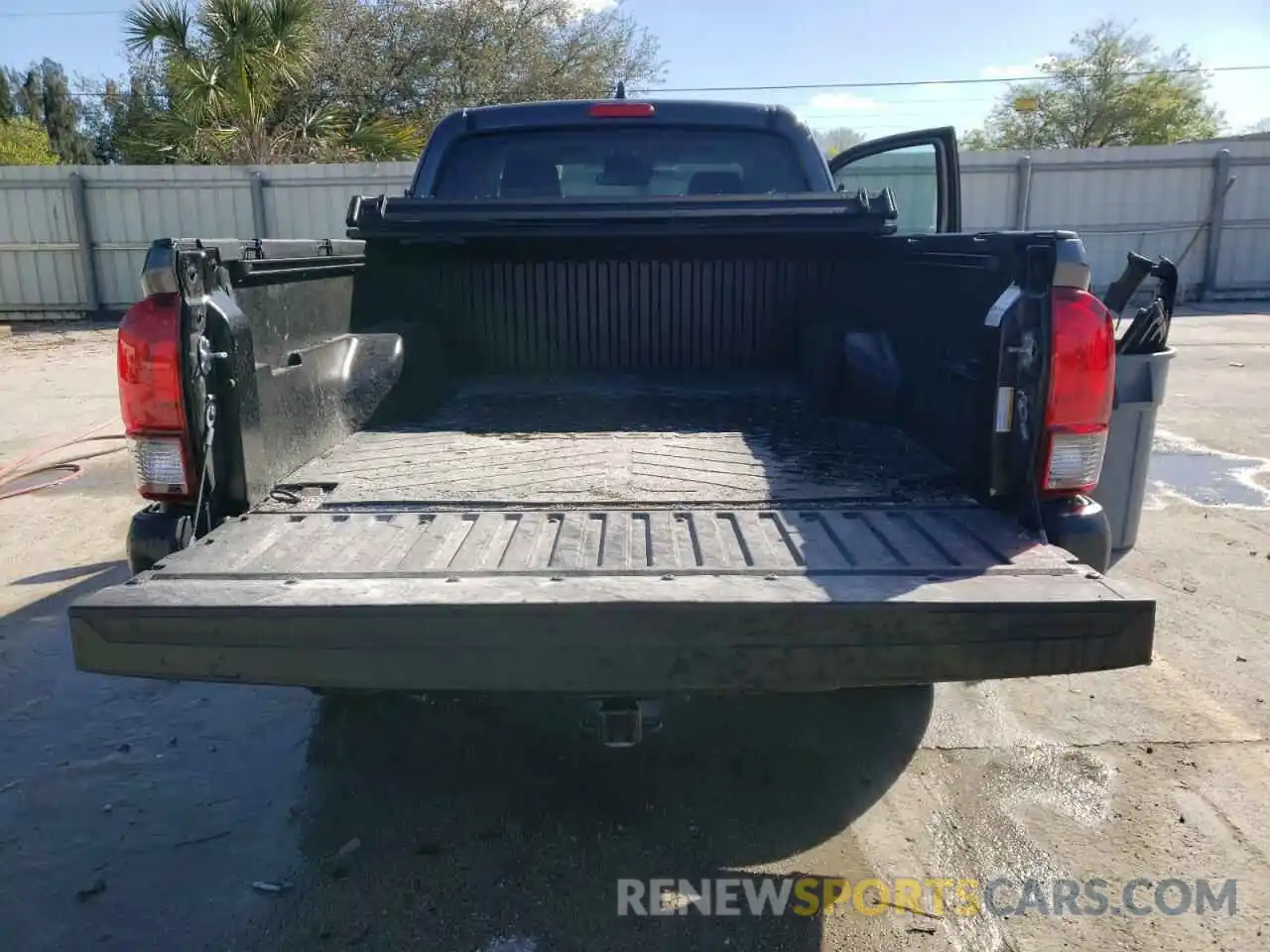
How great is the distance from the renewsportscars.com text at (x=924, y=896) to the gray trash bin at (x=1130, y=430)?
2.07 meters

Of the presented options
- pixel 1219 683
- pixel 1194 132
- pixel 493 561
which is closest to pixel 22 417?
pixel 493 561

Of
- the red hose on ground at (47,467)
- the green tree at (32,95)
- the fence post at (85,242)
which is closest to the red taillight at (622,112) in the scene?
the red hose on ground at (47,467)

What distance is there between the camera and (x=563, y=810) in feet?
8.94

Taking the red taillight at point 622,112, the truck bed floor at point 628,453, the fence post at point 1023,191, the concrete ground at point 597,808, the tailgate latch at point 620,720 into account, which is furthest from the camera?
the fence post at point 1023,191

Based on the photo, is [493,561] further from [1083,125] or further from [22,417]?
[1083,125]

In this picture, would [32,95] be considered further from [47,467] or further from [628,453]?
[628,453]

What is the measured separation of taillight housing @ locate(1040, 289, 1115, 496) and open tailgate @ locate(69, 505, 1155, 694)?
1.35 ft

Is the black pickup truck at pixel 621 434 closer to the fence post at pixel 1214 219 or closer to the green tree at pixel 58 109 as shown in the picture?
the fence post at pixel 1214 219

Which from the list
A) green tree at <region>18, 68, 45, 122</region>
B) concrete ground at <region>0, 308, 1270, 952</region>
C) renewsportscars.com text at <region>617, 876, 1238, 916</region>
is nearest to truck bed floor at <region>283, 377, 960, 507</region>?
concrete ground at <region>0, 308, 1270, 952</region>

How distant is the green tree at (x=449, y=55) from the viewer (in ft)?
71.4

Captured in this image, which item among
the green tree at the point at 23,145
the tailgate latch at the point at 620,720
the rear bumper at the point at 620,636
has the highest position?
the green tree at the point at 23,145

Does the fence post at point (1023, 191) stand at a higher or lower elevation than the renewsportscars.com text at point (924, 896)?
higher

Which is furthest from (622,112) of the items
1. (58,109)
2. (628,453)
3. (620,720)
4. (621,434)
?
(58,109)

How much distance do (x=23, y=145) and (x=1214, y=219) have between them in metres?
28.3
